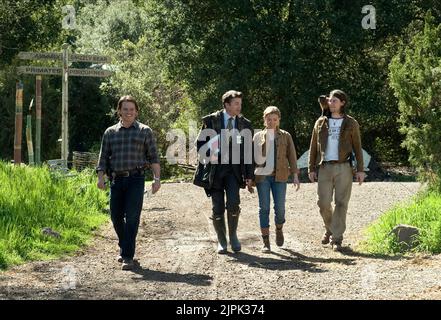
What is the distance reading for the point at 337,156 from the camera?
10.1 meters

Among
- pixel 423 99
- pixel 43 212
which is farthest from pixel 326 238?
pixel 43 212

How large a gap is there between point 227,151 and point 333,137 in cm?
135

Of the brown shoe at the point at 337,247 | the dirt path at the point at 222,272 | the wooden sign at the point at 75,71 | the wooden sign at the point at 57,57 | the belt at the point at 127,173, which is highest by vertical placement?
the wooden sign at the point at 57,57

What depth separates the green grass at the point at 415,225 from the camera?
9.53 m

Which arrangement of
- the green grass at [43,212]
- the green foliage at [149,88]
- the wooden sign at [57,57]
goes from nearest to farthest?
the green grass at [43,212], the wooden sign at [57,57], the green foliage at [149,88]

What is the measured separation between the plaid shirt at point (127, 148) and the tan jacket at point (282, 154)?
5.39 ft

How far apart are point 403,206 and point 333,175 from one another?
1.92 m

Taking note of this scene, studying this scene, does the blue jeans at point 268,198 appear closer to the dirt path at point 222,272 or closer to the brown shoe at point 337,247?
the dirt path at point 222,272

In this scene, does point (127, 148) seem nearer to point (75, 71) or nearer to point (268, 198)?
point (268, 198)

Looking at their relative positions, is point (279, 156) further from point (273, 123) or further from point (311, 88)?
point (311, 88)

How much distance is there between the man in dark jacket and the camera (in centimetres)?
956

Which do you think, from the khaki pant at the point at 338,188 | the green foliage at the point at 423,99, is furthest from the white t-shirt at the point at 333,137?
the green foliage at the point at 423,99

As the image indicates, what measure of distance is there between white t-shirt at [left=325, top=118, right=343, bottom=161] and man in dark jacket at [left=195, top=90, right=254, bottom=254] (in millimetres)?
1009

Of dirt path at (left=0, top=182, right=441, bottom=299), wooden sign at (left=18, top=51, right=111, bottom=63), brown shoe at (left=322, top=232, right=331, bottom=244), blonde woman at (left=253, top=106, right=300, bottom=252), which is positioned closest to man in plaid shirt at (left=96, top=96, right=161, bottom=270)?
dirt path at (left=0, top=182, right=441, bottom=299)
